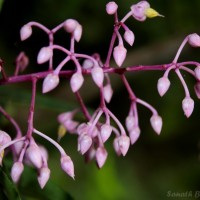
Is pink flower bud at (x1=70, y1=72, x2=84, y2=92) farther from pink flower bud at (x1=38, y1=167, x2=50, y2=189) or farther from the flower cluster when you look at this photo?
pink flower bud at (x1=38, y1=167, x2=50, y2=189)

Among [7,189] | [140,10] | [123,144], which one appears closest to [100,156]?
[123,144]

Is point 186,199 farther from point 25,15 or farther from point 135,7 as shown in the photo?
point 135,7

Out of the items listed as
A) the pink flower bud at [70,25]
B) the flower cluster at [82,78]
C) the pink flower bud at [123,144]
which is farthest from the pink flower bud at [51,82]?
the pink flower bud at [123,144]

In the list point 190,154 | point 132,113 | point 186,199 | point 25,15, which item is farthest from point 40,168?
point 190,154

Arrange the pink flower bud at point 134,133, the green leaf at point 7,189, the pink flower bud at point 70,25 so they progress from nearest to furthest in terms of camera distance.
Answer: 1. the green leaf at point 7,189
2. the pink flower bud at point 70,25
3. the pink flower bud at point 134,133

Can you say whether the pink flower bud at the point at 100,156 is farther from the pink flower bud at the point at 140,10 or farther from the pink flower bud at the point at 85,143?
the pink flower bud at the point at 140,10

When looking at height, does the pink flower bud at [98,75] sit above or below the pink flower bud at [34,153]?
above
